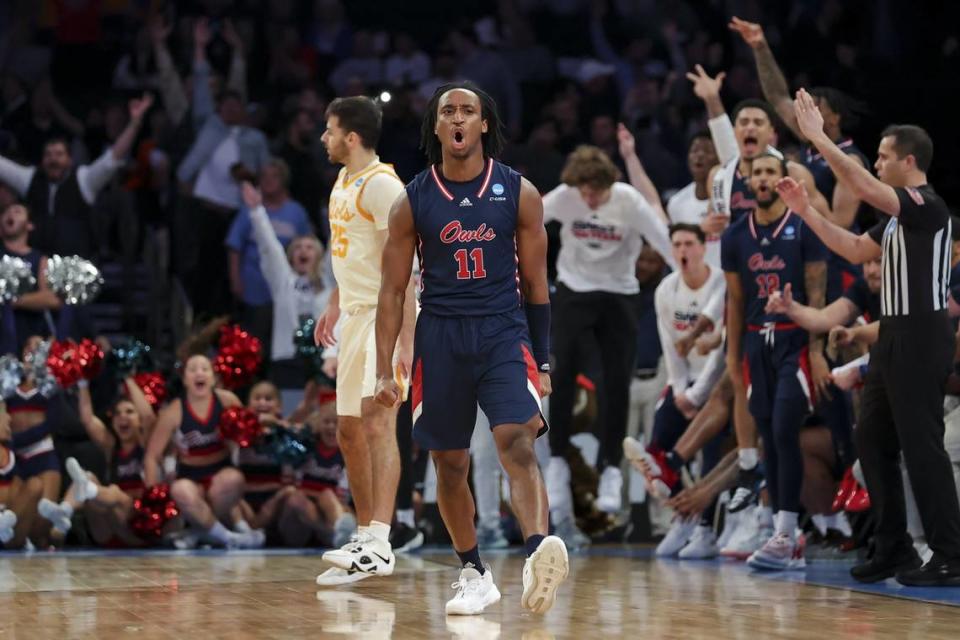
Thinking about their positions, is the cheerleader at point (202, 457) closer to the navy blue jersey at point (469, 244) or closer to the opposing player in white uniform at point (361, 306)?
the opposing player in white uniform at point (361, 306)

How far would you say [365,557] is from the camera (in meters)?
6.17

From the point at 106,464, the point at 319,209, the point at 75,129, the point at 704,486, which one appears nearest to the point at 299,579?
the point at 704,486

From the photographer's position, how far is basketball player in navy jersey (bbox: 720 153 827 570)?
281 inches

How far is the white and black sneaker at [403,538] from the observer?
829 cm

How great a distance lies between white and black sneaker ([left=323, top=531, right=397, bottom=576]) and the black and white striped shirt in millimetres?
2411

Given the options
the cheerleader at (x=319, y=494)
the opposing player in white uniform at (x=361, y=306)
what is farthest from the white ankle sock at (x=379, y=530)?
the cheerleader at (x=319, y=494)

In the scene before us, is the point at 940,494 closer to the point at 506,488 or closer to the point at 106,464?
the point at 506,488

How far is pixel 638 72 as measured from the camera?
14.0m

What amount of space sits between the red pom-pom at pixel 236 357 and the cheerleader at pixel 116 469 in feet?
1.71

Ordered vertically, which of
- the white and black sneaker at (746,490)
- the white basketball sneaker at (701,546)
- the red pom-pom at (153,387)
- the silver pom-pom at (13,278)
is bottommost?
the white basketball sneaker at (701,546)

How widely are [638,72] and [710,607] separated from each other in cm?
931

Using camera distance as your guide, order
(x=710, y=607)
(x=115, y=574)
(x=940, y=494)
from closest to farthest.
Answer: (x=710, y=607)
(x=940, y=494)
(x=115, y=574)

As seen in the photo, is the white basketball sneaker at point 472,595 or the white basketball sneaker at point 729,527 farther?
the white basketball sneaker at point 729,527

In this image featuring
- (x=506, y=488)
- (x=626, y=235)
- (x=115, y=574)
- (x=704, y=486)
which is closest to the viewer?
(x=115, y=574)
